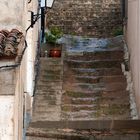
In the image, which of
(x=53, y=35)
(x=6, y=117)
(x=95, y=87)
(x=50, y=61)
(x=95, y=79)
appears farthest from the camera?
(x=53, y=35)

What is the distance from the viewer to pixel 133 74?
45.5ft

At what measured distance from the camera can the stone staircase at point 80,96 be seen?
10359 mm

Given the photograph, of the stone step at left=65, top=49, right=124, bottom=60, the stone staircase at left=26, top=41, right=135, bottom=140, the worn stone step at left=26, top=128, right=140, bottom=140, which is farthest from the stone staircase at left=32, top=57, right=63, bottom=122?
the worn stone step at left=26, top=128, right=140, bottom=140

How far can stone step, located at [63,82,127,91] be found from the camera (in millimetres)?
14070

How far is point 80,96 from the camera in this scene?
13.7 meters

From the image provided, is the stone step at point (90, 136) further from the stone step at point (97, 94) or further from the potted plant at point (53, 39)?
the potted plant at point (53, 39)

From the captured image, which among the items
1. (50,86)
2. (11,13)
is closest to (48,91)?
(50,86)

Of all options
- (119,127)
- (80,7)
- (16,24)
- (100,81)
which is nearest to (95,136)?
(119,127)

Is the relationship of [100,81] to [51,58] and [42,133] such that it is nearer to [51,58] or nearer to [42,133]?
[51,58]

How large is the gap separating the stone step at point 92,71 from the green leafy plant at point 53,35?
1.78 m

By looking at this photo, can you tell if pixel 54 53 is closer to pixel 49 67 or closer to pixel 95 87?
pixel 49 67

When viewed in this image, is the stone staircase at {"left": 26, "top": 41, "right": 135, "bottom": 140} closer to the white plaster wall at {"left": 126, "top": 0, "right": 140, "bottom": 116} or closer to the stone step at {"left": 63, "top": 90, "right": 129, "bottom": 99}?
the stone step at {"left": 63, "top": 90, "right": 129, "bottom": 99}

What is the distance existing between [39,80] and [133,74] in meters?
2.52

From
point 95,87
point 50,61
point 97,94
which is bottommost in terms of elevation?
point 97,94
